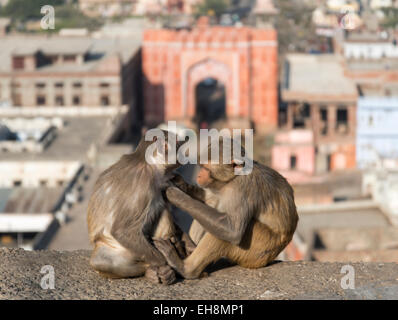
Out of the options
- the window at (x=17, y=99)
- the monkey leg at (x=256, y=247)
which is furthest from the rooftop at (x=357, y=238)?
the window at (x=17, y=99)

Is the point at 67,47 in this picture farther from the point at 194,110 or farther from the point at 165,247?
the point at 165,247

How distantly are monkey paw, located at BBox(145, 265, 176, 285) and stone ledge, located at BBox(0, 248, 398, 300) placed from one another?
5cm

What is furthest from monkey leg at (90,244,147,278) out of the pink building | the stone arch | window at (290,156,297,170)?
the stone arch

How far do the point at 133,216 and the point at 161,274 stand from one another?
55 centimetres

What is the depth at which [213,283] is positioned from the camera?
744 cm

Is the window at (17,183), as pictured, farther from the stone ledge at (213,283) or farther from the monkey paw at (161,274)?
the monkey paw at (161,274)

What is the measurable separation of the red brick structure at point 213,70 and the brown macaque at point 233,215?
39265mm

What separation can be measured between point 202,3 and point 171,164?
311ft

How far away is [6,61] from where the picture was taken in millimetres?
49281

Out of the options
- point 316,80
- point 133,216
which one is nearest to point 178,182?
point 133,216

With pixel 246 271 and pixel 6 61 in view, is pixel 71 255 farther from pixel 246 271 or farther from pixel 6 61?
pixel 6 61

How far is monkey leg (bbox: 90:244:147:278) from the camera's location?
7.20 meters

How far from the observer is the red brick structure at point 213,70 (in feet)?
153
